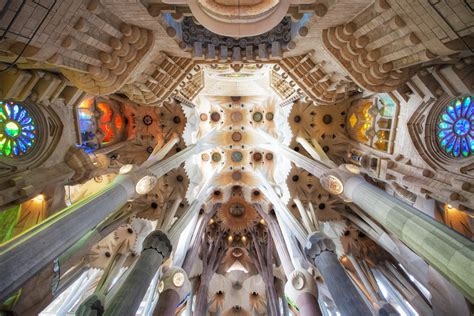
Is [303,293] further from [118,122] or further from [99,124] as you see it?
[118,122]

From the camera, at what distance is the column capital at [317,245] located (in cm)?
894

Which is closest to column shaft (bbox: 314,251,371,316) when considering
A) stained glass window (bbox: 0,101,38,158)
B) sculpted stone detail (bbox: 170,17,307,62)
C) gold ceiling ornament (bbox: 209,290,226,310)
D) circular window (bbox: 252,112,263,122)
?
sculpted stone detail (bbox: 170,17,307,62)

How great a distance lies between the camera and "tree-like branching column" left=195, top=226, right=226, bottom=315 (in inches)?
597

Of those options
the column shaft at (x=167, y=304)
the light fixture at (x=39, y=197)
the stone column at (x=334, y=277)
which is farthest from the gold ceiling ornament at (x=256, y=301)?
the light fixture at (x=39, y=197)

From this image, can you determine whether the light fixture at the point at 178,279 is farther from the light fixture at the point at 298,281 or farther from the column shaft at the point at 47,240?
the column shaft at the point at 47,240

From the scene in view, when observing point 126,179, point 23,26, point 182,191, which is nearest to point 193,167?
point 182,191

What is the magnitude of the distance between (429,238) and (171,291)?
8.21m

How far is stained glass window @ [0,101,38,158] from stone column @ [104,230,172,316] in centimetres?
502

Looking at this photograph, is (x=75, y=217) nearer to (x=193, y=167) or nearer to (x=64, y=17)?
(x=64, y=17)

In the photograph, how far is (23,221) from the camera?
9.08 meters

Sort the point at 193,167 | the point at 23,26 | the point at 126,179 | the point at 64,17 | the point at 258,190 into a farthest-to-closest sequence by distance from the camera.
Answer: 1. the point at 258,190
2. the point at 193,167
3. the point at 126,179
4. the point at 64,17
5. the point at 23,26

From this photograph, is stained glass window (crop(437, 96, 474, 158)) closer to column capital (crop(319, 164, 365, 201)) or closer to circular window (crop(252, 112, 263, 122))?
column capital (crop(319, 164, 365, 201))

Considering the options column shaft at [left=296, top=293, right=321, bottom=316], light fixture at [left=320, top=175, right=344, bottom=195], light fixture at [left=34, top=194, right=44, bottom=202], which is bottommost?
column shaft at [left=296, top=293, right=321, bottom=316]

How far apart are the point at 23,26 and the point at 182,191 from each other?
36.6 ft
